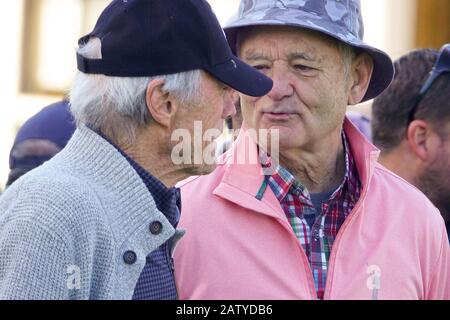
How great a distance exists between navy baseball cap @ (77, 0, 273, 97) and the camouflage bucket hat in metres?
0.46

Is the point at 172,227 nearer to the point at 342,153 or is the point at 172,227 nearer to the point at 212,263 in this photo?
the point at 212,263

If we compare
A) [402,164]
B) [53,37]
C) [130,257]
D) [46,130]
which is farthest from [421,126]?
[53,37]

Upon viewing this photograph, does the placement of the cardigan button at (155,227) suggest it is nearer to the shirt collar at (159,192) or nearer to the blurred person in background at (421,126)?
the shirt collar at (159,192)

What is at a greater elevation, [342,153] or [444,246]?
[342,153]

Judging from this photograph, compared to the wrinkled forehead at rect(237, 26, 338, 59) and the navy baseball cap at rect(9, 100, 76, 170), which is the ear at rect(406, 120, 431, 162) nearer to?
the wrinkled forehead at rect(237, 26, 338, 59)

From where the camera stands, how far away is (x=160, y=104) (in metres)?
2.51

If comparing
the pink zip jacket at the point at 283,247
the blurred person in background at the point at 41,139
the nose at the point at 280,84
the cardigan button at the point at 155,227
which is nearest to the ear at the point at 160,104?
the cardigan button at the point at 155,227

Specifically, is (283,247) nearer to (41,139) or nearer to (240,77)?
(240,77)

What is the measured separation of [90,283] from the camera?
2.30 m

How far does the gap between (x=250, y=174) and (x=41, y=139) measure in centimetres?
130

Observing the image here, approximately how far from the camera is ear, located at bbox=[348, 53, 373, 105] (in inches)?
126

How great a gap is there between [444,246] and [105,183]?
1.11 meters

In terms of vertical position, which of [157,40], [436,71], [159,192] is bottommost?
[159,192]
